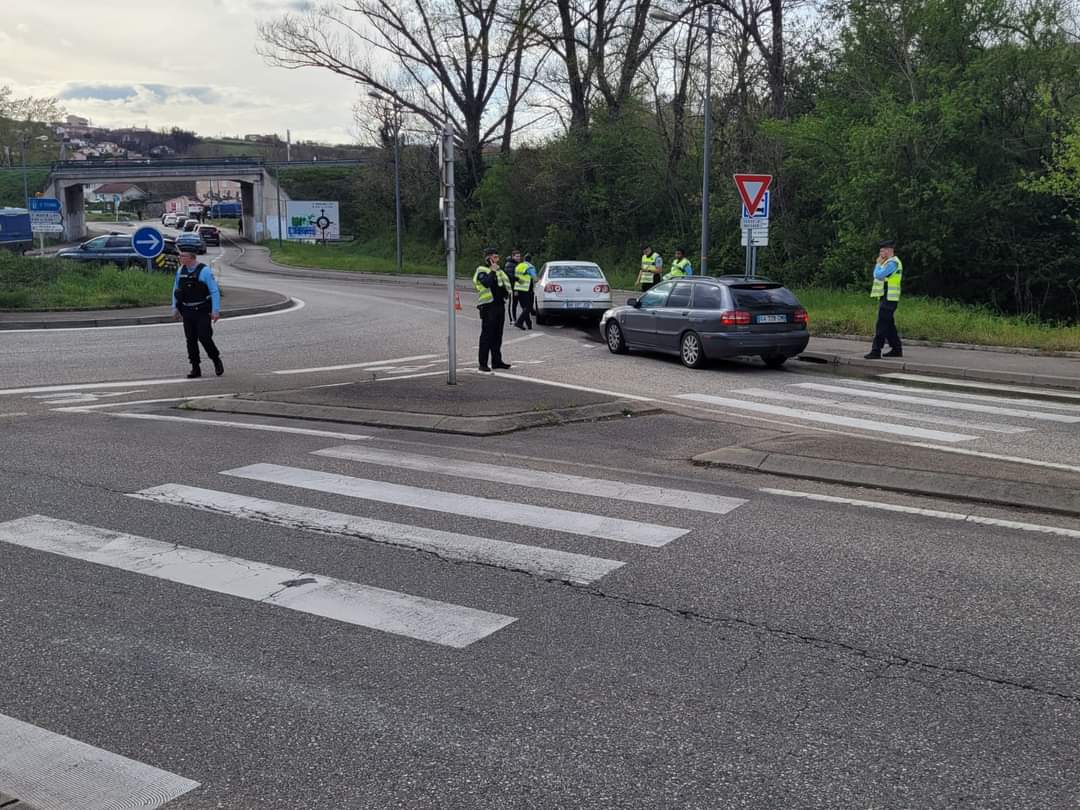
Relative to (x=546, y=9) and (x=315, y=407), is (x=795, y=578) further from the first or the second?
(x=546, y=9)

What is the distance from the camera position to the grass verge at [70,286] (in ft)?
81.7

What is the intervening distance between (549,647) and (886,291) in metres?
13.0

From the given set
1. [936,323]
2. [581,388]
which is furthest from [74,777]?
[936,323]

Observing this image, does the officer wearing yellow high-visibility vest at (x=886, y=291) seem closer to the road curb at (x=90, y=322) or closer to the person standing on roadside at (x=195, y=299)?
the person standing on roadside at (x=195, y=299)

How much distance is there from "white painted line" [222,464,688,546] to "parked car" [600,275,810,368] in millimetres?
9259


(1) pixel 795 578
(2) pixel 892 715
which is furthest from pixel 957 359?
(2) pixel 892 715

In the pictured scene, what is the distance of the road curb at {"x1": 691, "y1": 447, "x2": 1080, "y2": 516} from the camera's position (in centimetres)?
738

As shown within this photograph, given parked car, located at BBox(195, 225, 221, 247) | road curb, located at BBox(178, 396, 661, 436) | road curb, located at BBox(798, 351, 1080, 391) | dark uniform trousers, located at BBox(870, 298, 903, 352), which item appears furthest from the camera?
parked car, located at BBox(195, 225, 221, 247)

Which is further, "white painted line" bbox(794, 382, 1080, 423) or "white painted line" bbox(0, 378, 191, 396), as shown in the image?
"white painted line" bbox(0, 378, 191, 396)

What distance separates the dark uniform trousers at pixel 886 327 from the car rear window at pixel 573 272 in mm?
8999

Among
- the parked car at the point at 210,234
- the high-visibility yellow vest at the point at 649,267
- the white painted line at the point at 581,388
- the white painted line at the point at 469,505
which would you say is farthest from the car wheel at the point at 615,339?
the parked car at the point at 210,234

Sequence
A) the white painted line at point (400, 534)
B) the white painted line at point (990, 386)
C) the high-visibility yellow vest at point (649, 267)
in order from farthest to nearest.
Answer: the high-visibility yellow vest at point (649, 267) < the white painted line at point (990, 386) < the white painted line at point (400, 534)

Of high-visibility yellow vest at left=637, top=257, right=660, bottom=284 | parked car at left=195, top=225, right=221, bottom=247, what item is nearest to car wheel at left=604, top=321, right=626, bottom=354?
high-visibility yellow vest at left=637, top=257, right=660, bottom=284

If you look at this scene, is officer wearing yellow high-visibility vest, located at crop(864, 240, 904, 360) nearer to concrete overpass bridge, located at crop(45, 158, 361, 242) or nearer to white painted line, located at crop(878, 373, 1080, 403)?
white painted line, located at crop(878, 373, 1080, 403)
